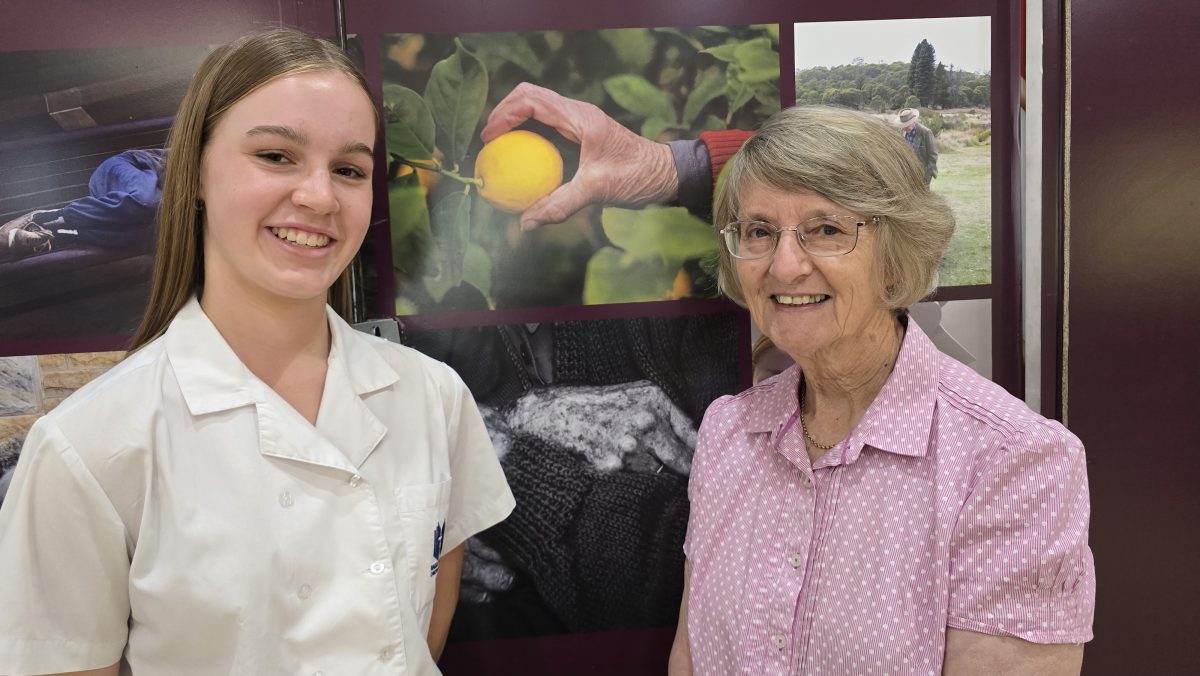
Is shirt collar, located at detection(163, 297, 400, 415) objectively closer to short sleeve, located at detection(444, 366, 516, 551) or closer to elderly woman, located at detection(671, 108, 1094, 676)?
short sleeve, located at detection(444, 366, 516, 551)

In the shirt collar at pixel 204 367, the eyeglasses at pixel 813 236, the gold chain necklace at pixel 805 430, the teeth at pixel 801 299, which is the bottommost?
the gold chain necklace at pixel 805 430

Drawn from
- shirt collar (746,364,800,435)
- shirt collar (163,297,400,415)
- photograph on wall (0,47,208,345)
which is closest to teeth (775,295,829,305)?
shirt collar (746,364,800,435)

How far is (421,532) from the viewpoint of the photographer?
1410mm

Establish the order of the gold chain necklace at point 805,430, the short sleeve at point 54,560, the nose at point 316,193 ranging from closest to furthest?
the short sleeve at point 54,560 → the nose at point 316,193 → the gold chain necklace at point 805,430

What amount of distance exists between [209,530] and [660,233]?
1032 mm

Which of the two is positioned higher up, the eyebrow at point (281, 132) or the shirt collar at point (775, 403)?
the eyebrow at point (281, 132)

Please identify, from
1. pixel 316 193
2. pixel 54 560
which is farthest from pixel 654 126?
pixel 54 560

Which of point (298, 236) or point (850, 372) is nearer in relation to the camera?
point (298, 236)

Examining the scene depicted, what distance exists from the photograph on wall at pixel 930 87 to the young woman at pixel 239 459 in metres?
0.97

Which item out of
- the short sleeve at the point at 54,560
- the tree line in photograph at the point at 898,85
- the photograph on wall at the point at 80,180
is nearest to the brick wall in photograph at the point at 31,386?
the photograph on wall at the point at 80,180

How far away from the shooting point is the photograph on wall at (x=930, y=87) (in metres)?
1.80

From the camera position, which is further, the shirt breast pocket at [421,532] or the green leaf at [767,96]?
the green leaf at [767,96]

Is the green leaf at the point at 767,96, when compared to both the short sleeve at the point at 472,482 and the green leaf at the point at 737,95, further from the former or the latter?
the short sleeve at the point at 472,482

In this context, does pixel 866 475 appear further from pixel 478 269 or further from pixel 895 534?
pixel 478 269
